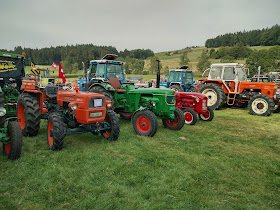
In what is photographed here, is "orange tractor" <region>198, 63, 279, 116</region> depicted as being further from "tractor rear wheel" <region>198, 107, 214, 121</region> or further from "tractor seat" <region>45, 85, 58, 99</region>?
"tractor seat" <region>45, 85, 58, 99</region>

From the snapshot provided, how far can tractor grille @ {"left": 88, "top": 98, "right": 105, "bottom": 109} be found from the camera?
4.02 meters

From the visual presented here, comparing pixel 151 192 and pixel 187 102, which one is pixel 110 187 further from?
pixel 187 102

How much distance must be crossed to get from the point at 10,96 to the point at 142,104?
4.35 m

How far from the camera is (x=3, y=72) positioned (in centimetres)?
714

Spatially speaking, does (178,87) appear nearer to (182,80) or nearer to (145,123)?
(182,80)

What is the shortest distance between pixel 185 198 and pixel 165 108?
3.10 metres

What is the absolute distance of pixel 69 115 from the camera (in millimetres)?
4438

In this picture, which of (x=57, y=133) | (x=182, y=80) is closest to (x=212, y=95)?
(x=182, y=80)

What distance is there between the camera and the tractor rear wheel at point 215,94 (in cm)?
961

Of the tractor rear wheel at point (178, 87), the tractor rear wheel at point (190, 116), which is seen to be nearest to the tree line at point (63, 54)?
the tractor rear wheel at point (178, 87)

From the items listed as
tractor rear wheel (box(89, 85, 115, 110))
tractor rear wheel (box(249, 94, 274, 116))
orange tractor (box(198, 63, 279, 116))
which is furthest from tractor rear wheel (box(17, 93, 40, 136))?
tractor rear wheel (box(249, 94, 274, 116))

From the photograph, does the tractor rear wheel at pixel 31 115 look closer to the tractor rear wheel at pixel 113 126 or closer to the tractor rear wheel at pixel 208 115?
the tractor rear wheel at pixel 113 126

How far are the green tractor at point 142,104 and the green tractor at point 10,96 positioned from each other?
8.12 ft

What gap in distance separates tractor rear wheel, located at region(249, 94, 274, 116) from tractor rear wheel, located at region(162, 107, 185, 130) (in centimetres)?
492
